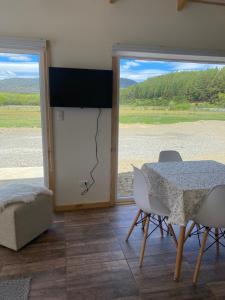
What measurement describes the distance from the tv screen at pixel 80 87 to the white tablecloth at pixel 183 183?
1.08m

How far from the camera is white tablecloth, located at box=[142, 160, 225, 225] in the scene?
71.1 inches

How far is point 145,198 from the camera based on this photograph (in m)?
2.02

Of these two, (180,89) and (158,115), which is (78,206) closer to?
(158,115)

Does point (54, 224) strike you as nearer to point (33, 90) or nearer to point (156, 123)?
point (33, 90)

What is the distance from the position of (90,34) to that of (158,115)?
1.45m

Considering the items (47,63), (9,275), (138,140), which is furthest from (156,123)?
(9,275)

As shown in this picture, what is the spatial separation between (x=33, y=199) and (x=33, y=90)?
1410mm

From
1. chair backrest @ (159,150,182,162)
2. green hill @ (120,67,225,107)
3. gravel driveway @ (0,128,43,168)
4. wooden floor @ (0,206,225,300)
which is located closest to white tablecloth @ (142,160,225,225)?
chair backrest @ (159,150,182,162)

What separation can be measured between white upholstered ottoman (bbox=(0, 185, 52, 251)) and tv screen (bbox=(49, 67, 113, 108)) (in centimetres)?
121

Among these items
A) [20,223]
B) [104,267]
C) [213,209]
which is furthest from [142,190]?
[20,223]

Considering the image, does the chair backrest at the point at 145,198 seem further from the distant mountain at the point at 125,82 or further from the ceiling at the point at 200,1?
the ceiling at the point at 200,1

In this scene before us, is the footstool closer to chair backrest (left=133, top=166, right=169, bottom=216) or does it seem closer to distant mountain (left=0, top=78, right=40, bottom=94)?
chair backrest (left=133, top=166, right=169, bottom=216)

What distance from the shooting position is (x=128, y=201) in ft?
11.3

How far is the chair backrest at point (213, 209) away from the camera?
172 centimetres
